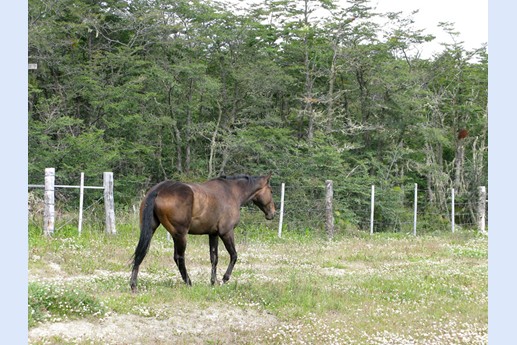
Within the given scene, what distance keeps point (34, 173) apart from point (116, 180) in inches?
148

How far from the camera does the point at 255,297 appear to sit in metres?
8.25

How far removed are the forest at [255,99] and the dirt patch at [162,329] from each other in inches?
503

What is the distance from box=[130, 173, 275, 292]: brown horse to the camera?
27.3ft

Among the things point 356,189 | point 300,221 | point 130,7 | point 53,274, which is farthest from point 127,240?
point 130,7

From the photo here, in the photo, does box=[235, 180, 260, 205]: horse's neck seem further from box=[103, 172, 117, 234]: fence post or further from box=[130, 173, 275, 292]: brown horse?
box=[103, 172, 117, 234]: fence post

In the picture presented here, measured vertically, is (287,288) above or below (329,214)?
below

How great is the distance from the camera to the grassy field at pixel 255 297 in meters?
6.60

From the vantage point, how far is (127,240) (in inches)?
541

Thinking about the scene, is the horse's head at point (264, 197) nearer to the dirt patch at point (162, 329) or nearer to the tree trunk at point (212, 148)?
the dirt patch at point (162, 329)

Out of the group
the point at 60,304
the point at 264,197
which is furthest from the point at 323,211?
the point at 60,304

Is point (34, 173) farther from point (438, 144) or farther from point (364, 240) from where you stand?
point (438, 144)

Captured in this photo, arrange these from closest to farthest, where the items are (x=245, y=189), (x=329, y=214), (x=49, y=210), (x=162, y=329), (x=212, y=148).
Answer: (x=162, y=329)
(x=245, y=189)
(x=49, y=210)
(x=329, y=214)
(x=212, y=148)

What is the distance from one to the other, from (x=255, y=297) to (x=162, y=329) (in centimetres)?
195

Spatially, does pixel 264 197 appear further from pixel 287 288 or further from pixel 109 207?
pixel 109 207
